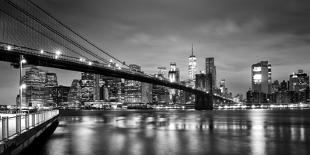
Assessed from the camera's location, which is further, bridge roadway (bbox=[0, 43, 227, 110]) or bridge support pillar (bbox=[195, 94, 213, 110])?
bridge support pillar (bbox=[195, 94, 213, 110])

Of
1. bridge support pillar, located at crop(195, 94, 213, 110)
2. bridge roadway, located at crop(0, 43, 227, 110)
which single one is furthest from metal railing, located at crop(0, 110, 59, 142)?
bridge support pillar, located at crop(195, 94, 213, 110)

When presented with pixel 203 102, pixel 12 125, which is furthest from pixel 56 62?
pixel 203 102

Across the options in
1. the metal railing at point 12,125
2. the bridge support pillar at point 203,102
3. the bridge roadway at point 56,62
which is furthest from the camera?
the bridge support pillar at point 203,102

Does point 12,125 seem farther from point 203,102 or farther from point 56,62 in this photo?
point 203,102

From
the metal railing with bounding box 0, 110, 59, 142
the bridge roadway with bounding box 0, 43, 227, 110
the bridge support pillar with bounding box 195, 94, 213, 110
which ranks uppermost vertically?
the bridge roadway with bounding box 0, 43, 227, 110


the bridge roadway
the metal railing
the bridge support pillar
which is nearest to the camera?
the metal railing

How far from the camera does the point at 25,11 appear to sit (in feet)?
154

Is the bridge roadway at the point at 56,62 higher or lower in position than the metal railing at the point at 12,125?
higher

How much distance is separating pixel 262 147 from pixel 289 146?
1.71 meters

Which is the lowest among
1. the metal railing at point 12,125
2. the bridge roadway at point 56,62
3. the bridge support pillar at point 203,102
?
the bridge support pillar at point 203,102

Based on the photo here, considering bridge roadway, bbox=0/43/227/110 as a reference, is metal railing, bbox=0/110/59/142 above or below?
below

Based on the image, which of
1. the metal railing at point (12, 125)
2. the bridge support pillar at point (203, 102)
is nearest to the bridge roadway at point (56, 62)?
the metal railing at point (12, 125)

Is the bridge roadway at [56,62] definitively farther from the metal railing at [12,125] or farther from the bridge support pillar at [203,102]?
the bridge support pillar at [203,102]

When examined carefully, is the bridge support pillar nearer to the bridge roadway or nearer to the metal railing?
the bridge roadway
